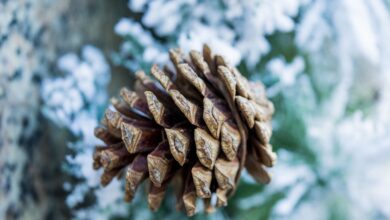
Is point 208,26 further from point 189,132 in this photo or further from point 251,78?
point 189,132

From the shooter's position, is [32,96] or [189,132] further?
[32,96]

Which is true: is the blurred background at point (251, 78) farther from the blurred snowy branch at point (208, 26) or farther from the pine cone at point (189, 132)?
the pine cone at point (189, 132)

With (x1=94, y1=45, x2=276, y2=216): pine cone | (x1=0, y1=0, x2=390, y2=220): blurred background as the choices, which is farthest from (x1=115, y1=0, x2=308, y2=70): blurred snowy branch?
(x1=94, y1=45, x2=276, y2=216): pine cone

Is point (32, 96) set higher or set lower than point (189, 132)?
higher

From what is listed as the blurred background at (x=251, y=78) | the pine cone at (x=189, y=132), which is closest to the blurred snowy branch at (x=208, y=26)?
the blurred background at (x=251, y=78)

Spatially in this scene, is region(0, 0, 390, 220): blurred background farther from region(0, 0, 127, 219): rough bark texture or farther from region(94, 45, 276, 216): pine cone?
region(94, 45, 276, 216): pine cone

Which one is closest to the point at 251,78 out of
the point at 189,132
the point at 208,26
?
the point at 208,26

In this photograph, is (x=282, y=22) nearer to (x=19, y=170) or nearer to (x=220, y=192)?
(x=220, y=192)
